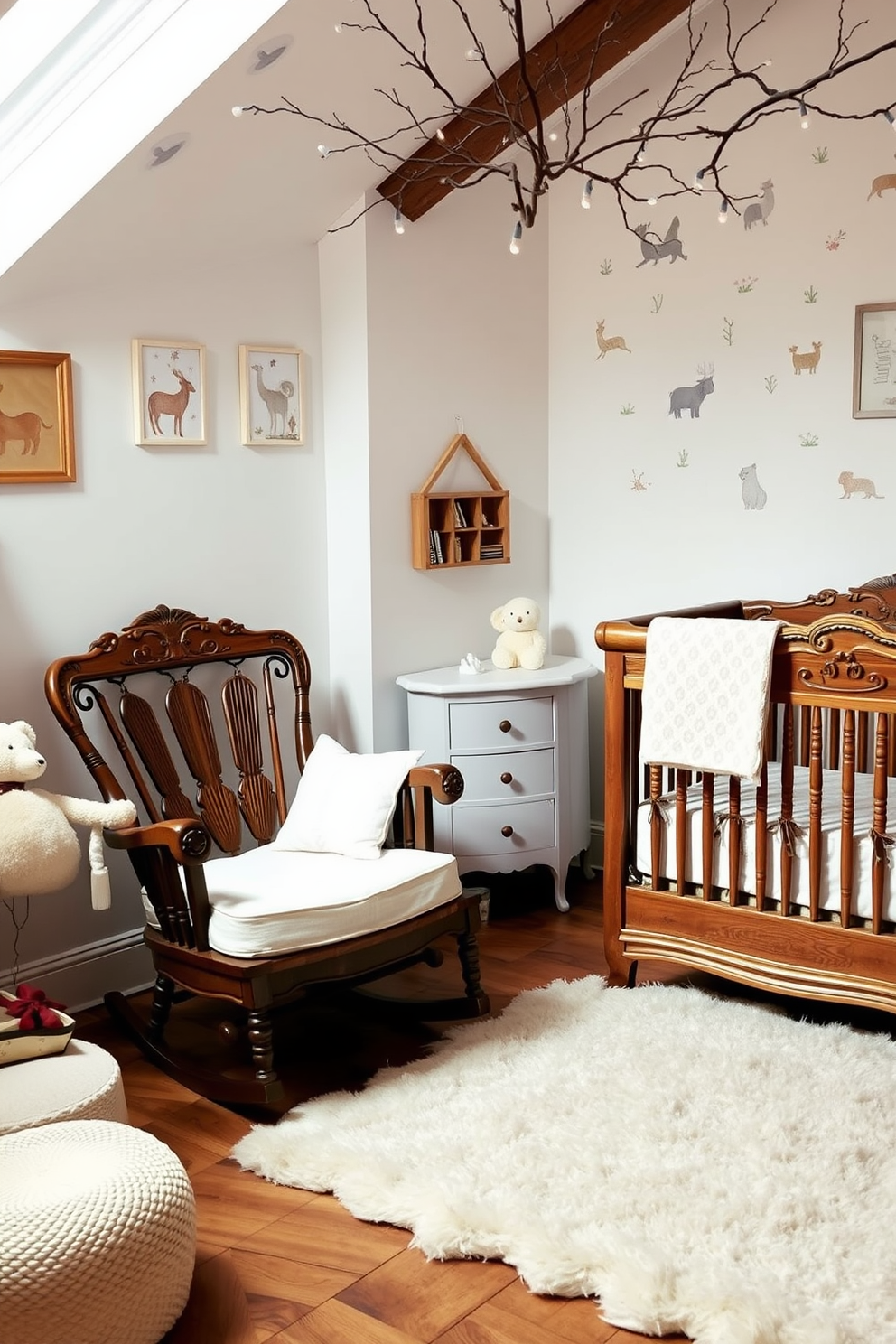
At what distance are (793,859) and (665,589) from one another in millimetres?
1291

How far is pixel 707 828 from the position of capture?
2746 millimetres

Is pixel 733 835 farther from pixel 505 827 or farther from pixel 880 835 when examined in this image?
pixel 505 827

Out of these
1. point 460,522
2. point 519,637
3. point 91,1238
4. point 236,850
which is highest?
point 460,522

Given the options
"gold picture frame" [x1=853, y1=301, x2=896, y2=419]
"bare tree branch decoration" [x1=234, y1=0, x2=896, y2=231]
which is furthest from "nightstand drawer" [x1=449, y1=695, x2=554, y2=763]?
"bare tree branch decoration" [x1=234, y1=0, x2=896, y2=231]

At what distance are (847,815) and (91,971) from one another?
175cm

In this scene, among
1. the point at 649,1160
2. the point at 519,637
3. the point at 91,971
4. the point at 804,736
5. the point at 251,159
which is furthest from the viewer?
the point at 519,637

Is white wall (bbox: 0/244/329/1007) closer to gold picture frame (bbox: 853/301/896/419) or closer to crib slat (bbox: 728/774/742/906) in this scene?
crib slat (bbox: 728/774/742/906)

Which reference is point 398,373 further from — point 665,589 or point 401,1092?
point 401,1092

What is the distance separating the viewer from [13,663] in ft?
9.23

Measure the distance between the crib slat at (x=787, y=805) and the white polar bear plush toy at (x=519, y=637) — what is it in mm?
1103

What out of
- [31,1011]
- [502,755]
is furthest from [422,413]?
[31,1011]

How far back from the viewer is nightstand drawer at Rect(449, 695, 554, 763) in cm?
343

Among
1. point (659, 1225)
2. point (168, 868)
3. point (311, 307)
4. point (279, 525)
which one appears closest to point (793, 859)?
point (659, 1225)

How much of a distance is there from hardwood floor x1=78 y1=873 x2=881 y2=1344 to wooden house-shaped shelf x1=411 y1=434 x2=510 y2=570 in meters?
1.41
